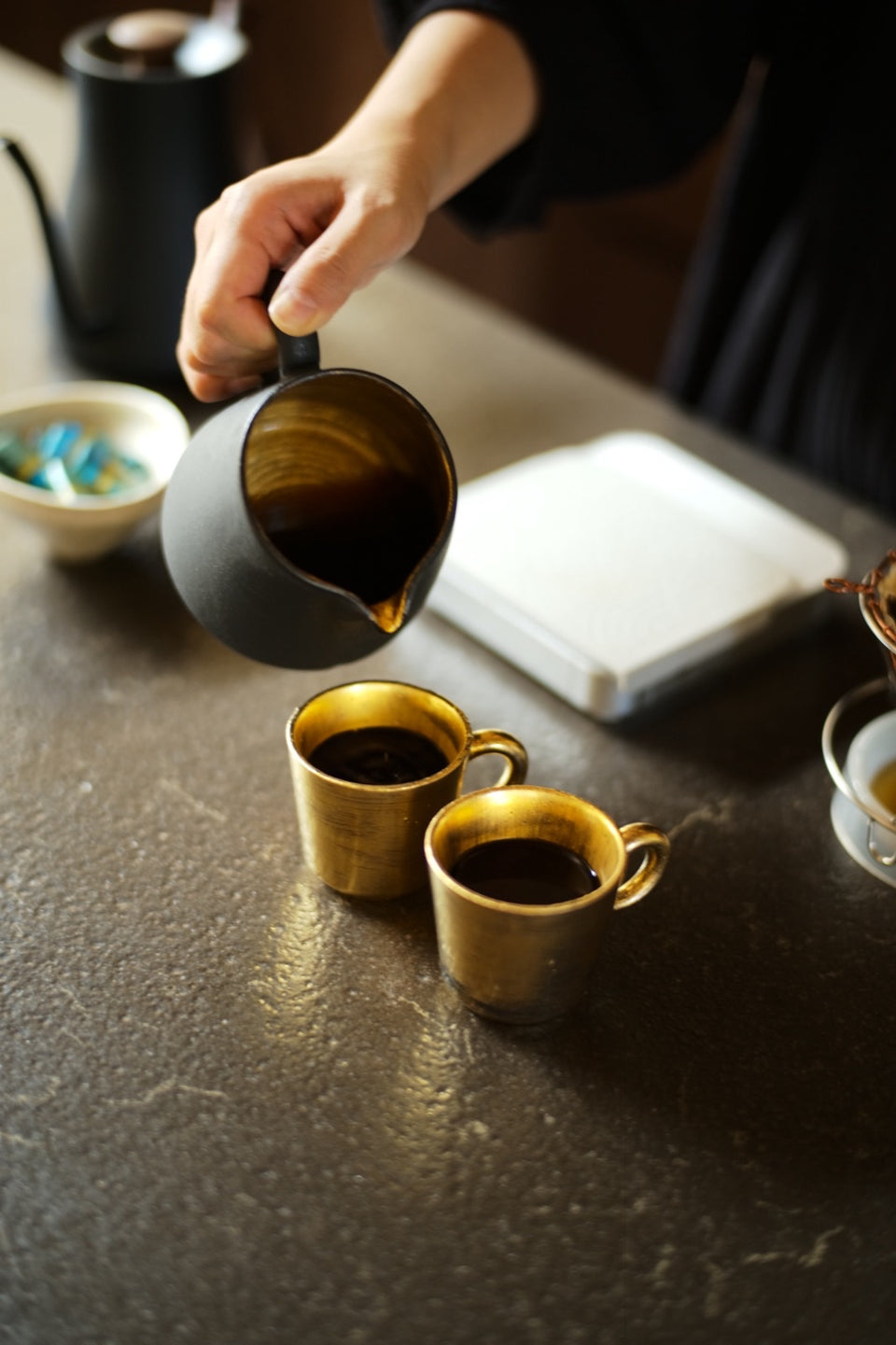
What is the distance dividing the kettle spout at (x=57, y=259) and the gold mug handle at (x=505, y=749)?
2.19ft

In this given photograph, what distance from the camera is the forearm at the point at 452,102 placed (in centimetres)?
97

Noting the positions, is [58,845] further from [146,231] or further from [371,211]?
[146,231]

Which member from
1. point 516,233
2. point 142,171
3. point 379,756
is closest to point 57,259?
point 142,171

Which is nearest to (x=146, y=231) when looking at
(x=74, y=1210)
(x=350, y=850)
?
(x=350, y=850)

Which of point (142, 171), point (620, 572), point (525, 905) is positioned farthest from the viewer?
point (142, 171)

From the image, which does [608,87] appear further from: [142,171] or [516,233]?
[516,233]

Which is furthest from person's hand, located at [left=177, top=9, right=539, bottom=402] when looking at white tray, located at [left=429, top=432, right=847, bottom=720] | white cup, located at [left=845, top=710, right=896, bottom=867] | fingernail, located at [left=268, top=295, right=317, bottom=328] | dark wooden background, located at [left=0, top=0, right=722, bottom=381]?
dark wooden background, located at [left=0, top=0, right=722, bottom=381]

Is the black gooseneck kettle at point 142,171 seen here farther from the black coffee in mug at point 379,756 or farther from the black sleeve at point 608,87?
the black coffee in mug at point 379,756

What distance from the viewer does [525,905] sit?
0.67 m

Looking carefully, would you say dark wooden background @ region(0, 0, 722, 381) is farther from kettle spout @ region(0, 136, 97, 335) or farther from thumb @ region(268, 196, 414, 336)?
thumb @ region(268, 196, 414, 336)

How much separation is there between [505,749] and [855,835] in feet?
0.85

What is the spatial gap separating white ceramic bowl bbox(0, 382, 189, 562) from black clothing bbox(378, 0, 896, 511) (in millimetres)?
395

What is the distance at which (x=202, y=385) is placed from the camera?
86cm

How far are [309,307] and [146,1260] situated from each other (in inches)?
20.0
